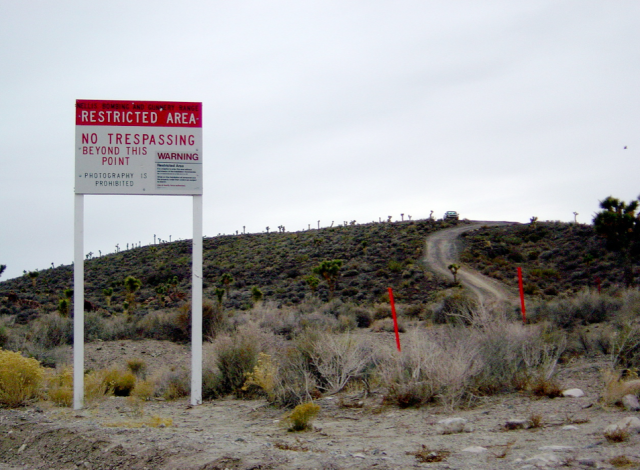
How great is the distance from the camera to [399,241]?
56719mm

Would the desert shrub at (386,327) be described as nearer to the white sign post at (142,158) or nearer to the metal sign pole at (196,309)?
the metal sign pole at (196,309)

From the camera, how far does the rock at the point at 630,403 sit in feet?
21.2

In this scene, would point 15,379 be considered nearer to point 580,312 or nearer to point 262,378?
point 262,378

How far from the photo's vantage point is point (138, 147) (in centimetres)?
905

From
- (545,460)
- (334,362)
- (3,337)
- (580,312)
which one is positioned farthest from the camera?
(3,337)

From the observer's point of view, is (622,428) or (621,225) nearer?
(622,428)

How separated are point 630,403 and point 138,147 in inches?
306

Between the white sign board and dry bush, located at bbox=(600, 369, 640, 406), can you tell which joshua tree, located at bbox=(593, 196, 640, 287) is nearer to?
dry bush, located at bbox=(600, 369, 640, 406)

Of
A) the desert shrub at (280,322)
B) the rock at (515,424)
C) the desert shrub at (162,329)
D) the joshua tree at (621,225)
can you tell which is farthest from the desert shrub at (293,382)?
the joshua tree at (621,225)

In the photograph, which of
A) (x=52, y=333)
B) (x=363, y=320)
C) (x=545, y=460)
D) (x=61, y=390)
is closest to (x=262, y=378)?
(x=61, y=390)

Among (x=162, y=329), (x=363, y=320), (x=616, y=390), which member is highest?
(x=616, y=390)

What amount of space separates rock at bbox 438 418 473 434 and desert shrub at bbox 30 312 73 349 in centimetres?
1506

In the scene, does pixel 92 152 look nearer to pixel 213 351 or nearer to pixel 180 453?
pixel 213 351

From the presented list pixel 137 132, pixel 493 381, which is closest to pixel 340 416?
pixel 493 381
